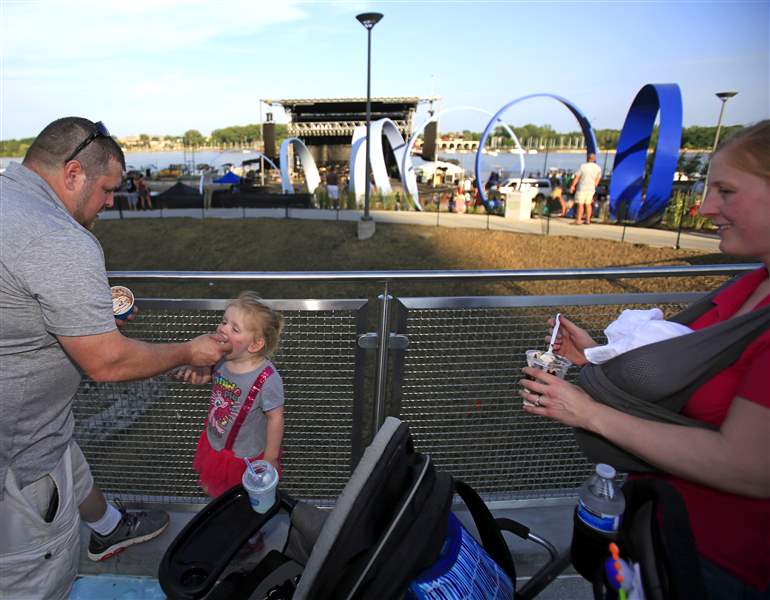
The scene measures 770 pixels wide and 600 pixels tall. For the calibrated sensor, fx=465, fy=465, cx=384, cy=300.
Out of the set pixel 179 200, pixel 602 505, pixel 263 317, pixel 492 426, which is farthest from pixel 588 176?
pixel 179 200

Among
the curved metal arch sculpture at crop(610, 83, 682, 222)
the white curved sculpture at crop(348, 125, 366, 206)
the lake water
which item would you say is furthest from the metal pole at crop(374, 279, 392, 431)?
the lake water

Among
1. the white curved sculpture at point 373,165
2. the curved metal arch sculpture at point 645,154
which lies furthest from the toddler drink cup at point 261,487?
the white curved sculpture at point 373,165

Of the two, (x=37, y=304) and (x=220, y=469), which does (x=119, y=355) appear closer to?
(x=37, y=304)

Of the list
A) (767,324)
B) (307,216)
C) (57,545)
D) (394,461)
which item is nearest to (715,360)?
(767,324)

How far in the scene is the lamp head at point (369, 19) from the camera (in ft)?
→ 46.7

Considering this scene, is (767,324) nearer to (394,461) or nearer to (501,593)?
(394,461)

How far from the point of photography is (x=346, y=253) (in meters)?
14.8

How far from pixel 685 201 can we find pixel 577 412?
689 inches

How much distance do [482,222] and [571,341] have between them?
16320 millimetres

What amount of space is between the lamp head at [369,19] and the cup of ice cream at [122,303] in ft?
48.5

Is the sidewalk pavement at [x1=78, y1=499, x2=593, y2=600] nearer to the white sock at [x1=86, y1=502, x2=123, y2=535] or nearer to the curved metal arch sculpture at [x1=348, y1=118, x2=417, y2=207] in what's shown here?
the white sock at [x1=86, y1=502, x2=123, y2=535]

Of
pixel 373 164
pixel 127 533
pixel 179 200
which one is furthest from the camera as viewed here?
pixel 373 164

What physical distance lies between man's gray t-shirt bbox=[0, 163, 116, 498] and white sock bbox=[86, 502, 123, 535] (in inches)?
30.8

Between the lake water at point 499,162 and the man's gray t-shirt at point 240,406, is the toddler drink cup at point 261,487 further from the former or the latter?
the lake water at point 499,162
